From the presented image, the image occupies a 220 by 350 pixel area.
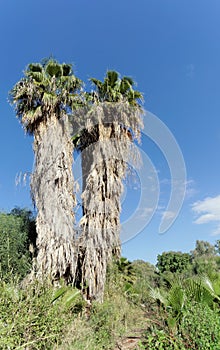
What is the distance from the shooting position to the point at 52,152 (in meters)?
9.84

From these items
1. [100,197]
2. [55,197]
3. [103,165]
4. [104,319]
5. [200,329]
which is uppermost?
[103,165]

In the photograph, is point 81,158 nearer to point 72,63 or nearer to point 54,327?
point 72,63

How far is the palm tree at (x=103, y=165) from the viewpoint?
938 centimetres

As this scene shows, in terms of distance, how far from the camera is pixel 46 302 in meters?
4.10

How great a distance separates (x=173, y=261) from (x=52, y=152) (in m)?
29.5

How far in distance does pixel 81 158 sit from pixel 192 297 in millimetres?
7487

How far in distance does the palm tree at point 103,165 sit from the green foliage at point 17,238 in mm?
1800

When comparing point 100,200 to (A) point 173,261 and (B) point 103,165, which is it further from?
(A) point 173,261

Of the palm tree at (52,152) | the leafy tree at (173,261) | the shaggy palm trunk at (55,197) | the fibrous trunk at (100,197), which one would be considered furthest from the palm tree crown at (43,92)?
the leafy tree at (173,261)

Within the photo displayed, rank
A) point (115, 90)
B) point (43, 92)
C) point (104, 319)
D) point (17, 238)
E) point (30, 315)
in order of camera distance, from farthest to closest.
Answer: point (115, 90)
point (43, 92)
point (17, 238)
point (104, 319)
point (30, 315)

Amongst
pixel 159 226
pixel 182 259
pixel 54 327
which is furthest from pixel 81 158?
pixel 182 259

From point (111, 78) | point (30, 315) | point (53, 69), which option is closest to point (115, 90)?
point (111, 78)

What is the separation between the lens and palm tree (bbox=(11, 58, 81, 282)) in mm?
8930

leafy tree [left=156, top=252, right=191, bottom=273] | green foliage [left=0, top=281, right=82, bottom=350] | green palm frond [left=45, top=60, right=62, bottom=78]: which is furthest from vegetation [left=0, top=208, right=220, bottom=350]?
leafy tree [left=156, top=252, right=191, bottom=273]
